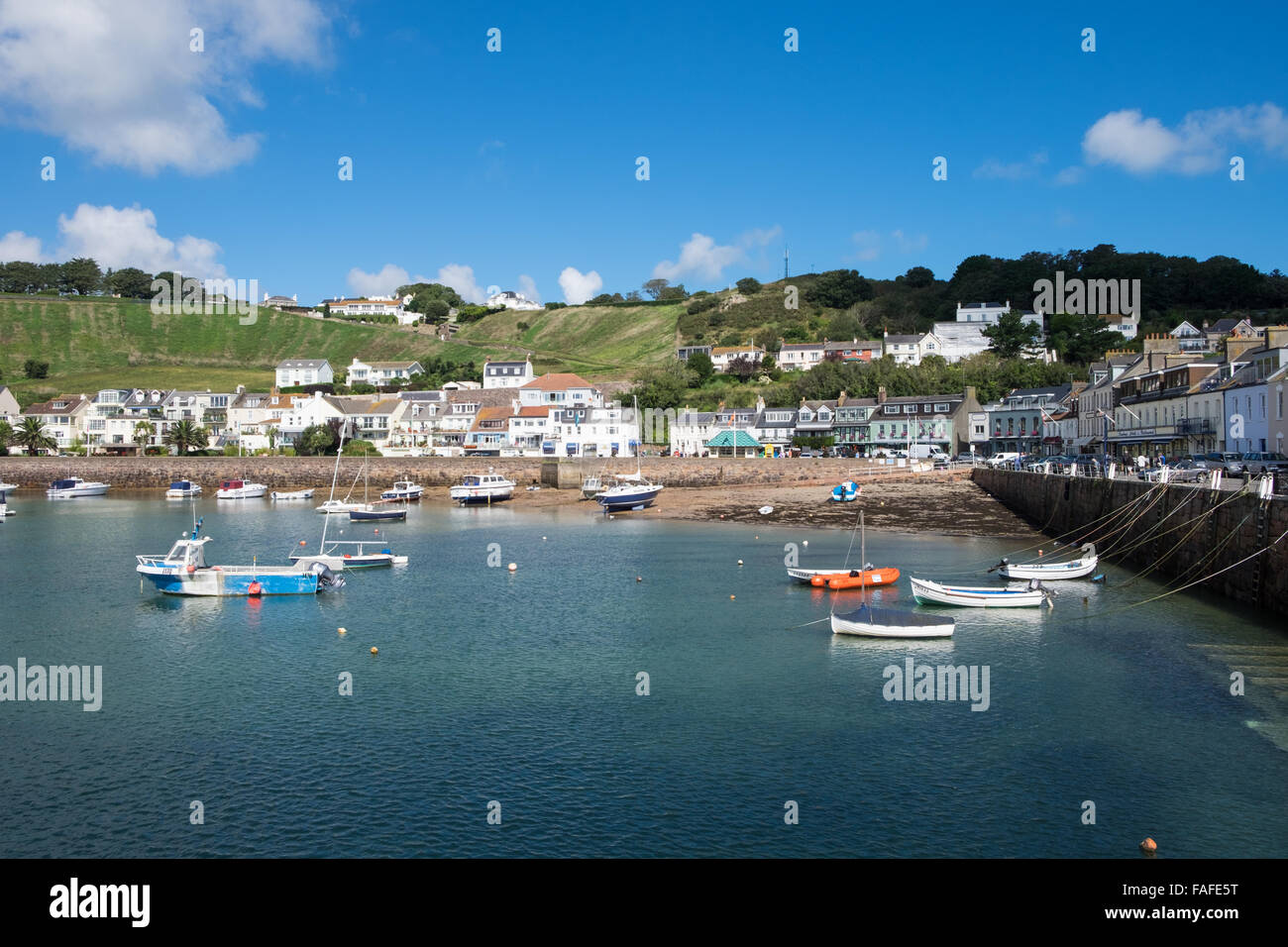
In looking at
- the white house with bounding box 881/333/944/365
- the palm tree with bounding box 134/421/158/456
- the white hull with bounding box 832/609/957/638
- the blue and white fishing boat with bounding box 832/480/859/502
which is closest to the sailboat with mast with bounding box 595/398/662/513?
the blue and white fishing boat with bounding box 832/480/859/502

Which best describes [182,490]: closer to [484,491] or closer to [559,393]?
[484,491]

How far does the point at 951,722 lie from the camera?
64.8 feet

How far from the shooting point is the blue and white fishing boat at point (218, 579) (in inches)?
1369

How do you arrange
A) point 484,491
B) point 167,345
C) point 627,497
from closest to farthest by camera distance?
point 627,497
point 484,491
point 167,345

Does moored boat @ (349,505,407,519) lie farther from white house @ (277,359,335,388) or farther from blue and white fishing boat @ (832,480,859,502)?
white house @ (277,359,335,388)

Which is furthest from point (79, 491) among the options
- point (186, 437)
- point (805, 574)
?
point (805, 574)

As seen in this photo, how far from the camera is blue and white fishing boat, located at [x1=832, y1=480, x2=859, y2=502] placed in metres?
68.5

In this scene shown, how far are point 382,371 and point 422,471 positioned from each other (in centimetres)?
6136

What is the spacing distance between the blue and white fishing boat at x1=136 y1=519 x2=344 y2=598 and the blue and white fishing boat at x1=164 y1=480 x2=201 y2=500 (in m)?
52.5

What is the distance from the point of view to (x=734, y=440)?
96312mm

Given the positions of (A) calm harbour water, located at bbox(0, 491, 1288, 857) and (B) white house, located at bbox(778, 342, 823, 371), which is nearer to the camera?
(A) calm harbour water, located at bbox(0, 491, 1288, 857)

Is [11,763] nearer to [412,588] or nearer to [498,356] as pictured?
[412,588]

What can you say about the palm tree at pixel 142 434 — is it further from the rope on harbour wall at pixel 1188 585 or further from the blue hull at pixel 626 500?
the rope on harbour wall at pixel 1188 585
